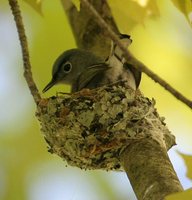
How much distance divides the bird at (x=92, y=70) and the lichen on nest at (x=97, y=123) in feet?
0.70

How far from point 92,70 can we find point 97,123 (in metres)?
0.70

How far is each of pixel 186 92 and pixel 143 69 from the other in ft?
8.88

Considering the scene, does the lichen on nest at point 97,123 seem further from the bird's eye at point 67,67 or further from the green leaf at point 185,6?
the green leaf at point 185,6

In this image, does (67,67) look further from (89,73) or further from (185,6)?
(185,6)

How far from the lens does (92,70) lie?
4148mm

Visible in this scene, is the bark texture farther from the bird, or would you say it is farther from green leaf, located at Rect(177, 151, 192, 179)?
the bird

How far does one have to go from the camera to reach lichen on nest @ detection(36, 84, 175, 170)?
3365 mm

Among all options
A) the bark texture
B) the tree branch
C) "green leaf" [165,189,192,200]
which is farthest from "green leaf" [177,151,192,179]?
the tree branch

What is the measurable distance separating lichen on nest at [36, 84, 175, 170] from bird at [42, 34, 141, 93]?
21cm

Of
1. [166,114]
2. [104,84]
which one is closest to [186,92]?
[166,114]

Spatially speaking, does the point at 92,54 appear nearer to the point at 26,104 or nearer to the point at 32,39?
the point at 32,39

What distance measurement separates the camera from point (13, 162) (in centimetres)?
532

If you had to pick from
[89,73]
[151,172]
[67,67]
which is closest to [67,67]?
[67,67]

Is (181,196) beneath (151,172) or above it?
above
